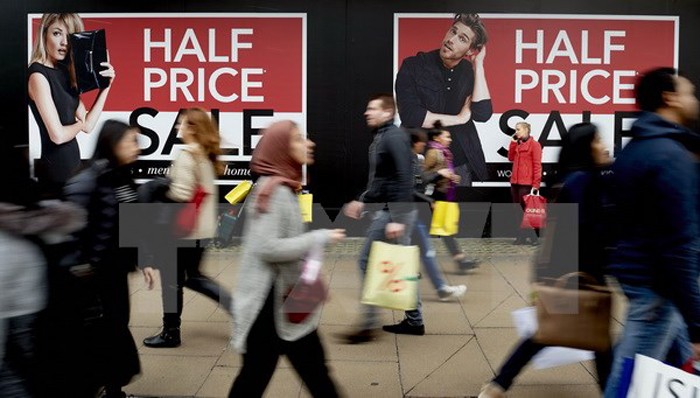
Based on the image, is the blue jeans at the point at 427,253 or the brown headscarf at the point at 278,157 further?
the blue jeans at the point at 427,253

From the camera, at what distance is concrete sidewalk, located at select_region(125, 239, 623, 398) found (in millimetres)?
5125

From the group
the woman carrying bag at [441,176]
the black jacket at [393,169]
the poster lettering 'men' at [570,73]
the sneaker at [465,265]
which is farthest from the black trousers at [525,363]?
the poster lettering 'men' at [570,73]

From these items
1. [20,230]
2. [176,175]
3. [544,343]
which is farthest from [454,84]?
[20,230]

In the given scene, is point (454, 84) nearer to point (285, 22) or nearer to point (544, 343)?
point (285, 22)

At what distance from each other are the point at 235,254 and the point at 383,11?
3830 millimetres

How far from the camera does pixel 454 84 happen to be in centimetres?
1098

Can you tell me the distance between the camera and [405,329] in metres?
6.42

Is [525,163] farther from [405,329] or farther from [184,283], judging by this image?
[184,283]

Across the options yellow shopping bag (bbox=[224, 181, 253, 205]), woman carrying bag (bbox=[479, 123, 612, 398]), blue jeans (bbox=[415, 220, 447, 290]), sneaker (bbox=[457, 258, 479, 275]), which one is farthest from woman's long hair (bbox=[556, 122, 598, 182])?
yellow shopping bag (bbox=[224, 181, 253, 205])

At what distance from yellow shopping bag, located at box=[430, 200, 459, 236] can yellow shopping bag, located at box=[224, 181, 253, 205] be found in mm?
2716

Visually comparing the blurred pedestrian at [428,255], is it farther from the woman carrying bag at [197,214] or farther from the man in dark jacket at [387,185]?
the woman carrying bag at [197,214]

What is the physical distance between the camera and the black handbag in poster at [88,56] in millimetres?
11117

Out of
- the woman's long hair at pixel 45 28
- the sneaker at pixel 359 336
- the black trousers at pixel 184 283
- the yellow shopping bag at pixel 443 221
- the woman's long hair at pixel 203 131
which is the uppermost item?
the woman's long hair at pixel 45 28

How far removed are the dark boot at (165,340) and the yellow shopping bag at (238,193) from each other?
4.03 meters
